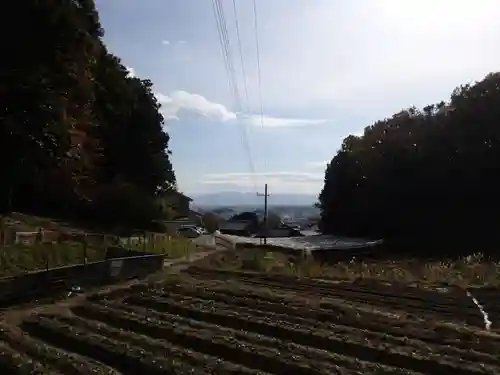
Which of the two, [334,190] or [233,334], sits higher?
[334,190]

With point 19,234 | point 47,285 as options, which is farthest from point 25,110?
point 47,285

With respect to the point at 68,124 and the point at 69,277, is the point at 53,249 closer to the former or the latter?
the point at 69,277

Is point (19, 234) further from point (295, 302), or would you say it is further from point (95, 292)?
point (295, 302)

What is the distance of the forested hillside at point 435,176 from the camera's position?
33281 millimetres

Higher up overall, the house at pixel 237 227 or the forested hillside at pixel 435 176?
the forested hillside at pixel 435 176

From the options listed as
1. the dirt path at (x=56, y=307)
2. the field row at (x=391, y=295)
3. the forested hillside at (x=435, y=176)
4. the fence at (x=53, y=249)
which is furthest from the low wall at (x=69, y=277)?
the forested hillside at (x=435, y=176)

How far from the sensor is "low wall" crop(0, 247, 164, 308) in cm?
1226

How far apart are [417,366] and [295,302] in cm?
450

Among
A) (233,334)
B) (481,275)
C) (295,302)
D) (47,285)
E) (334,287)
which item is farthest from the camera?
(481,275)

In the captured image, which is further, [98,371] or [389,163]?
[389,163]

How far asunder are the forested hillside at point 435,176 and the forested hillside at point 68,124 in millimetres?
14450

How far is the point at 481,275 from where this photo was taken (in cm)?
1627

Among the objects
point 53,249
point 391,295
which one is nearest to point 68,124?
point 53,249

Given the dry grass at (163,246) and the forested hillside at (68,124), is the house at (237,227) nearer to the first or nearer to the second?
the forested hillside at (68,124)
